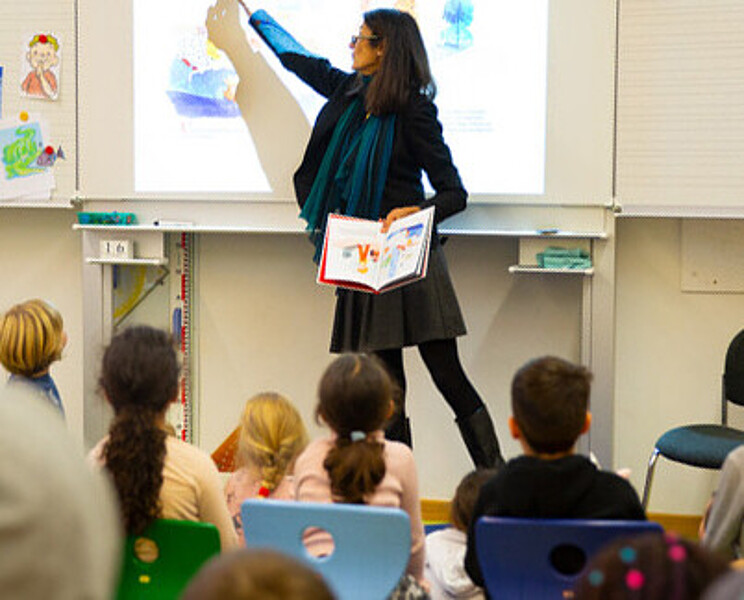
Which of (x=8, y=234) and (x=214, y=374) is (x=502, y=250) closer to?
(x=214, y=374)

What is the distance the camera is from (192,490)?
1968mm

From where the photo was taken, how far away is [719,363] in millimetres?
3637

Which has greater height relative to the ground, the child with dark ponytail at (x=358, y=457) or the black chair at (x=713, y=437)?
the child with dark ponytail at (x=358, y=457)

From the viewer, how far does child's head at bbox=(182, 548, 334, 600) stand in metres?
0.76

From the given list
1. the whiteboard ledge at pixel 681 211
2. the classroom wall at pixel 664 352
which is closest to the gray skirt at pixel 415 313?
the whiteboard ledge at pixel 681 211

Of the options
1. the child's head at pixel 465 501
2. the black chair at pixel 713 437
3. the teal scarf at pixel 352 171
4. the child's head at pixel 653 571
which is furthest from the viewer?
the teal scarf at pixel 352 171

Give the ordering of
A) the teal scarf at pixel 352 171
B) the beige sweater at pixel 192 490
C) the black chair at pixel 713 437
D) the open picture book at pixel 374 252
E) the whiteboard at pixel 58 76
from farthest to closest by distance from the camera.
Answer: the whiteboard at pixel 58 76
the teal scarf at pixel 352 171
the black chair at pixel 713 437
the open picture book at pixel 374 252
the beige sweater at pixel 192 490

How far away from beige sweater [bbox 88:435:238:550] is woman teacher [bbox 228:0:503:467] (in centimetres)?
121

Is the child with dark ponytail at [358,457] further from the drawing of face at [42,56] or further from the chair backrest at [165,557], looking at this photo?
the drawing of face at [42,56]

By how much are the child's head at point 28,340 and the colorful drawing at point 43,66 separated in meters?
1.37

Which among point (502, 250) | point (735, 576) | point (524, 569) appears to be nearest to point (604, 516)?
point (524, 569)

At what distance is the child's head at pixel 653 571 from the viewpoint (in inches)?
39.4

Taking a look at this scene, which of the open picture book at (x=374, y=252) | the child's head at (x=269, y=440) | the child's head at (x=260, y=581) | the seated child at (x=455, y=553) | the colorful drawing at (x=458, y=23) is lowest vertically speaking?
the seated child at (x=455, y=553)

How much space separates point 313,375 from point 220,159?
2.89 ft
